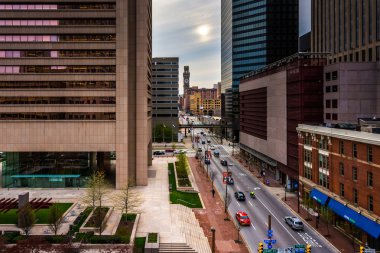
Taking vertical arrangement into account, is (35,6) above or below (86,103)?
above

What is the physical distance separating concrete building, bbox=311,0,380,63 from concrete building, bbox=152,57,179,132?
70.5 meters

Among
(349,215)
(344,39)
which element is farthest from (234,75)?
(349,215)

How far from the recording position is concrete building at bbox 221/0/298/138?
14500 cm

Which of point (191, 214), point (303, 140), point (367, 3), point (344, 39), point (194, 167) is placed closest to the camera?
point (191, 214)

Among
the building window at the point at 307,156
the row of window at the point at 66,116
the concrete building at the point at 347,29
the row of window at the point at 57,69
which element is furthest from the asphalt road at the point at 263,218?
the concrete building at the point at 347,29

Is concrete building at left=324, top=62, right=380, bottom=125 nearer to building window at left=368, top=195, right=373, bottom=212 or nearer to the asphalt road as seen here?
the asphalt road

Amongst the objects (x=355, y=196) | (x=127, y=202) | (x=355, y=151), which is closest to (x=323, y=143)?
(x=355, y=151)

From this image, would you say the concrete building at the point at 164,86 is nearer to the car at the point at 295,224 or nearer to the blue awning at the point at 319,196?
the blue awning at the point at 319,196

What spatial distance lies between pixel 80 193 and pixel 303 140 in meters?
41.5

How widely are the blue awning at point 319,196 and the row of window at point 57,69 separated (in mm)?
41879

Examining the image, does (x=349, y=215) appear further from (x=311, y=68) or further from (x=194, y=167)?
(x=194, y=167)

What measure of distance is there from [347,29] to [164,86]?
9123cm

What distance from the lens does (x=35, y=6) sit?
64.3 m

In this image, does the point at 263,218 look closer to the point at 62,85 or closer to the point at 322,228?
the point at 322,228
